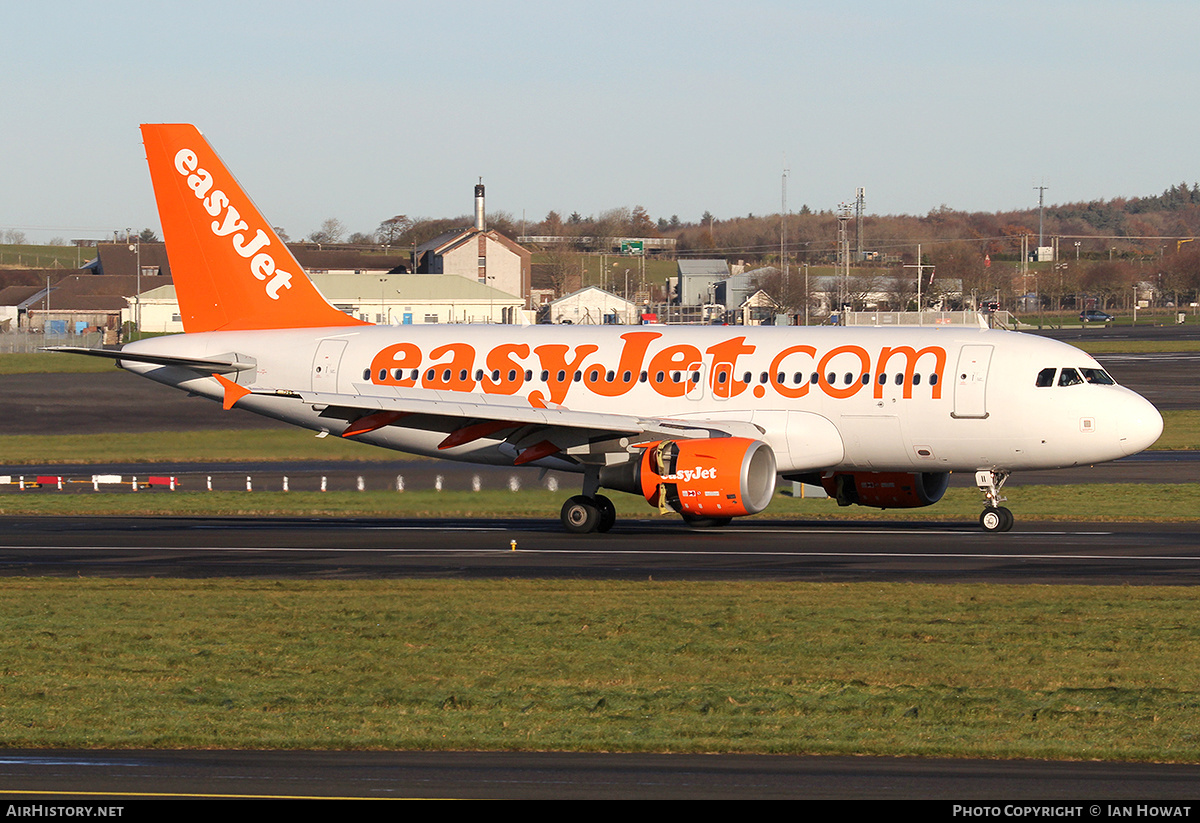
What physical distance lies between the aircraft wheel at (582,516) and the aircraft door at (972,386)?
8.09 meters

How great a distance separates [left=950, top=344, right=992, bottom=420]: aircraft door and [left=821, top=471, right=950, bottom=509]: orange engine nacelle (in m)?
2.02

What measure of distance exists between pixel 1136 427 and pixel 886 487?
5521 mm

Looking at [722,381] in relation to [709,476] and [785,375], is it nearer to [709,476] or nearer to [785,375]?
[785,375]

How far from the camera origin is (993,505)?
3130 centimetres

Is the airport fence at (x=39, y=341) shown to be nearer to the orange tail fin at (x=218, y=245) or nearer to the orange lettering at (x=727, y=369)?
the orange tail fin at (x=218, y=245)

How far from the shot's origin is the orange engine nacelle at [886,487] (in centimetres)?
3234

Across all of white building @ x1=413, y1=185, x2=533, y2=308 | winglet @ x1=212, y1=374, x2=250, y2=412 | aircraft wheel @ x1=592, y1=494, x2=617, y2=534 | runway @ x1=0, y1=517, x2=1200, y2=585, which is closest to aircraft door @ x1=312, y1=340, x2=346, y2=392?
winglet @ x1=212, y1=374, x2=250, y2=412

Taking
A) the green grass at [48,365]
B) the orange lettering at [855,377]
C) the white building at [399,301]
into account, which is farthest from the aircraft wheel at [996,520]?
the white building at [399,301]

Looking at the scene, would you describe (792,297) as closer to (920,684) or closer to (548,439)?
(548,439)

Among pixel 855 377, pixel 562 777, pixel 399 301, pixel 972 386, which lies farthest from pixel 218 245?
pixel 399 301

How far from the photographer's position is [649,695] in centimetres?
1525

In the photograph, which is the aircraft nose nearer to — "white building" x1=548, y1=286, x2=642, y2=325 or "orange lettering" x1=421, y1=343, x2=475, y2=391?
"orange lettering" x1=421, y1=343, x2=475, y2=391

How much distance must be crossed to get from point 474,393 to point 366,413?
2999 mm

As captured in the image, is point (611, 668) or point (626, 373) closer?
point (611, 668)
